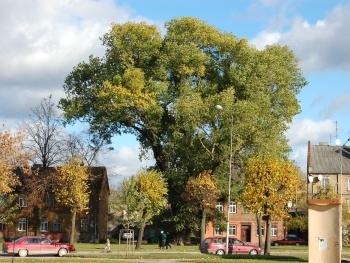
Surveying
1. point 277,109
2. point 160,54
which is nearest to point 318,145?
point 277,109

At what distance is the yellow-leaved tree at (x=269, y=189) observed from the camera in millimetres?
49116

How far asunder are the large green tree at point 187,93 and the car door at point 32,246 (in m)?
14.4

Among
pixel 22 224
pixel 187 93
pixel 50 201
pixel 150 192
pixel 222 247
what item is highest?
pixel 187 93

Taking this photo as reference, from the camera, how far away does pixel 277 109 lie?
62000mm

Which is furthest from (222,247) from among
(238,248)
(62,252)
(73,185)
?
(73,185)

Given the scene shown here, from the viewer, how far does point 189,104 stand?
57.4 m

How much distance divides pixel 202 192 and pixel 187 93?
8.51m

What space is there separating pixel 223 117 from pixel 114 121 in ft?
35.0

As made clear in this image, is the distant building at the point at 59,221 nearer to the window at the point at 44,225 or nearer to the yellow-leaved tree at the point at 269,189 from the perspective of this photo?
the window at the point at 44,225

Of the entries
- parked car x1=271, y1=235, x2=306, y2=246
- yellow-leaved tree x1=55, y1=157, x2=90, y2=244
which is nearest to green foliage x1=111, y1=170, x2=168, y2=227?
yellow-leaved tree x1=55, y1=157, x2=90, y2=244

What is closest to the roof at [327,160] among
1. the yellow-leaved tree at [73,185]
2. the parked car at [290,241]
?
the parked car at [290,241]

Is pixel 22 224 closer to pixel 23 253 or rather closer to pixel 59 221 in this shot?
pixel 59 221

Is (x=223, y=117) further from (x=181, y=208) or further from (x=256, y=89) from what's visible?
(x=181, y=208)

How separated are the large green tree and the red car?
14.0 meters
